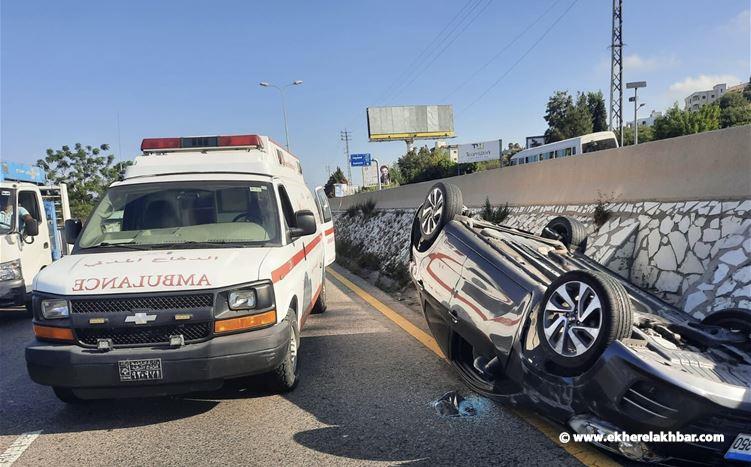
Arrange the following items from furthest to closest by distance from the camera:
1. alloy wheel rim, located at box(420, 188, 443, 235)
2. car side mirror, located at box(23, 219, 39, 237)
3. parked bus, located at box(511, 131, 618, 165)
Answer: parked bus, located at box(511, 131, 618, 165) < car side mirror, located at box(23, 219, 39, 237) < alloy wheel rim, located at box(420, 188, 443, 235)

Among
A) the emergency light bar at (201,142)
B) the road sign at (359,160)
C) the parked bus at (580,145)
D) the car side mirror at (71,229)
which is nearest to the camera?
the car side mirror at (71,229)

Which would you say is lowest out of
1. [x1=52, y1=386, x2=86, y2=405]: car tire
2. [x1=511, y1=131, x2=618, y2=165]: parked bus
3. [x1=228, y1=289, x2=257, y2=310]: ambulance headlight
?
[x1=52, y1=386, x2=86, y2=405]: car tire

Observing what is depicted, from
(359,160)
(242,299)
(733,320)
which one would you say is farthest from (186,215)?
(359,160)

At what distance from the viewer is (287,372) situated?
4.02m

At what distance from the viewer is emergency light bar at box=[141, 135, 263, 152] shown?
578 centimetres

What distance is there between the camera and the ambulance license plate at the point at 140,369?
3.35m

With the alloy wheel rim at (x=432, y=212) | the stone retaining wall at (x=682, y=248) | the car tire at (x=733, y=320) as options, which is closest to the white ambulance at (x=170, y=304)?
the alloy wheel rim at (x=432, y=212)

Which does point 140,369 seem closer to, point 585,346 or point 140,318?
point 140,318

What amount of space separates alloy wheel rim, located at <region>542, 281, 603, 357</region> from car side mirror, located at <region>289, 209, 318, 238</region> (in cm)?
242

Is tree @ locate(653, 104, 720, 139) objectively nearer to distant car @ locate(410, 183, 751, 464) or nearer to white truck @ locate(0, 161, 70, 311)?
distant car @ locate(410, 183, 751, 464)

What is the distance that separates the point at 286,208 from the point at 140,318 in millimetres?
1966

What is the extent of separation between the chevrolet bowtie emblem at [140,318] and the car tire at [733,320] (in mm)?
3944

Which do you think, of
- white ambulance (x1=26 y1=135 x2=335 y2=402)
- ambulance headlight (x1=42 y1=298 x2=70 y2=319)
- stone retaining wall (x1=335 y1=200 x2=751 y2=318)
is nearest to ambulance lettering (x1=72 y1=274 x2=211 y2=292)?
white ambulance (x1=26 y1=135 x2=335 y2=402)

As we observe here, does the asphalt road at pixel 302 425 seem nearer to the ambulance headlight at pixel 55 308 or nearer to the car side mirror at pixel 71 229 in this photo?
the ambulance headlight at pixel 55 308
